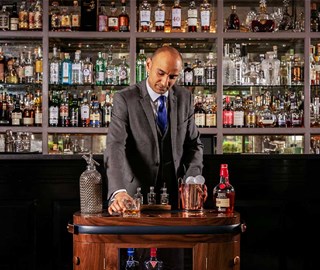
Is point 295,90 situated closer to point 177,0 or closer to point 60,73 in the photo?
point 177,0

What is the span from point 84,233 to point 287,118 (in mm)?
3603

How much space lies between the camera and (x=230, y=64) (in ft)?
18.9

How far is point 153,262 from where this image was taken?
2395mm

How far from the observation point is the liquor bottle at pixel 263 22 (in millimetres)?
5645

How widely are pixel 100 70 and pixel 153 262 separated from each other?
349 cm

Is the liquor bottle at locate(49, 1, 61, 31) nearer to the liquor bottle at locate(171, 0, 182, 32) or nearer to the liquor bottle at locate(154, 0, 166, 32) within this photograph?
the liquor bottle at locate(154, 0, 166, 32)

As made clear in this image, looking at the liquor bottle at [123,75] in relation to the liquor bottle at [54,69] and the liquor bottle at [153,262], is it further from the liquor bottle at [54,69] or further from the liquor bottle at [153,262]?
the liquor bottle at [153,262]

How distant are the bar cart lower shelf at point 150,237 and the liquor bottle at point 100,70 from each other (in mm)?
3339

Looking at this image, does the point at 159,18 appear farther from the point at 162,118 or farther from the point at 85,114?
the point at 162,118

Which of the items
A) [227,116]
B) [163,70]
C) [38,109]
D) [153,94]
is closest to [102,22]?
[38,109]

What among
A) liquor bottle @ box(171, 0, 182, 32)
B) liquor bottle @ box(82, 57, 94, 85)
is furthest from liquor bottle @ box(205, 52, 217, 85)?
liquor bottle @ box(82, 57, 94, 85)

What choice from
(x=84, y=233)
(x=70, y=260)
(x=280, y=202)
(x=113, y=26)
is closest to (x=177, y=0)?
(x=113, y=26)

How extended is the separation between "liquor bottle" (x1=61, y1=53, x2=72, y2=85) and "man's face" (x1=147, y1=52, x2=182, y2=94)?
270 cm

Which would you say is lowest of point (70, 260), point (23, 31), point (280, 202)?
point (70, 260)
